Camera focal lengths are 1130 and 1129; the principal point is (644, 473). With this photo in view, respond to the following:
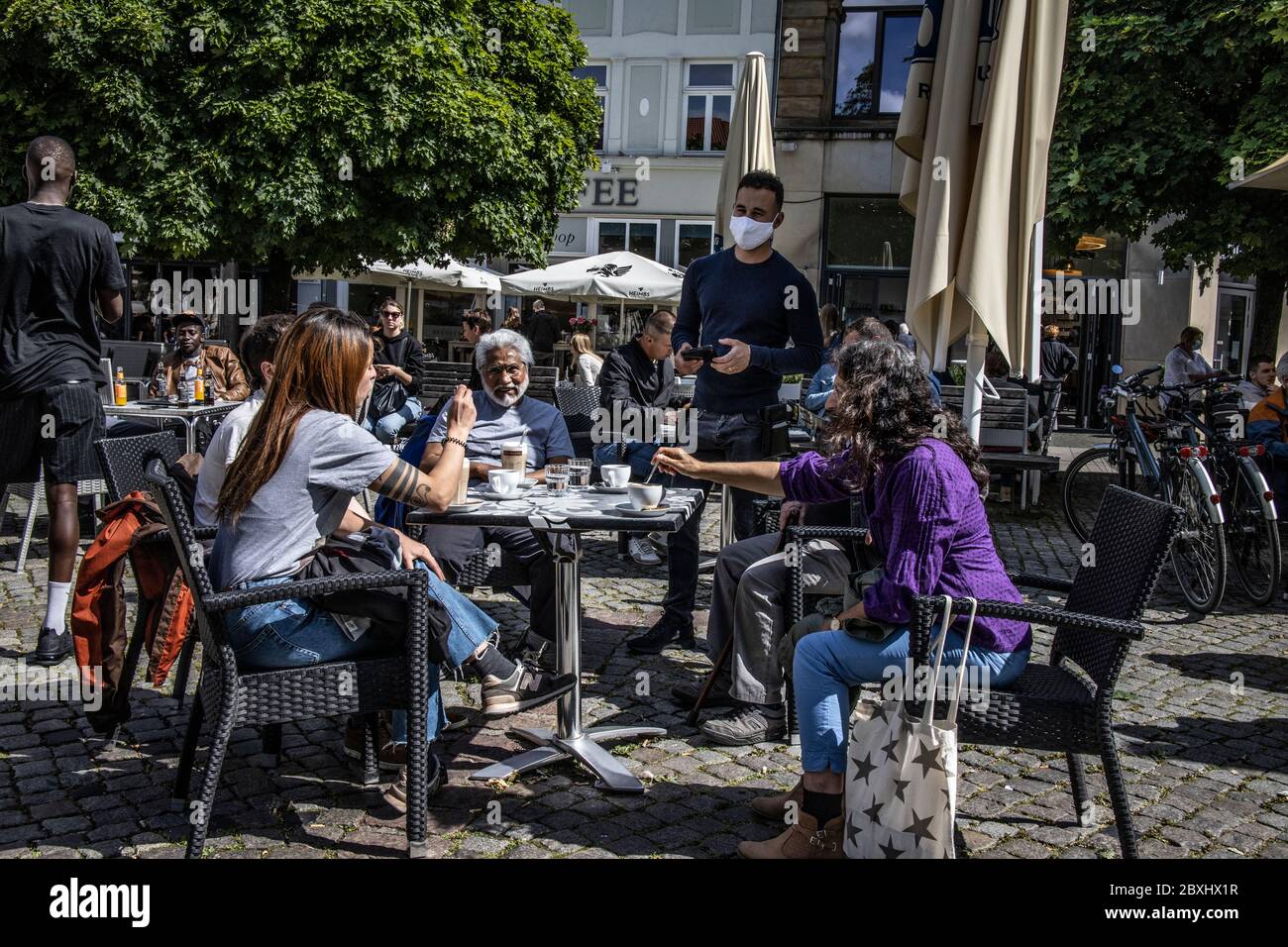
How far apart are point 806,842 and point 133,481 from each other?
2.86m

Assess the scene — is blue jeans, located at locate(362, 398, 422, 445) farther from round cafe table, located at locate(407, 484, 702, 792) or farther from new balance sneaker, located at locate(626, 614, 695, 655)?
round cafe table, located at locate(407, 484, 702, 792)

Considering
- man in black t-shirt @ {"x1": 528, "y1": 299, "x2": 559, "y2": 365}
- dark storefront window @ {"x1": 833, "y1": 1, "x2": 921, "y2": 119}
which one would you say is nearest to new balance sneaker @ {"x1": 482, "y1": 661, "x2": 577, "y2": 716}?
man in black t-shirt @ {"x1": 528, "y1": 299, "x2": 559, "y2": 365}

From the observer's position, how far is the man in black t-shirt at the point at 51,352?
512 cm

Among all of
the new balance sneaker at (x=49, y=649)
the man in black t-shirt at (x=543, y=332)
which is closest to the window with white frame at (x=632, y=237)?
the man in black t-shirt at (x=543, y=332)

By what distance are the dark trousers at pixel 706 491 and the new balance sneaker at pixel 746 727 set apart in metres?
1.21

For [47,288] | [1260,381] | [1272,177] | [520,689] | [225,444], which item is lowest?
[520,689]

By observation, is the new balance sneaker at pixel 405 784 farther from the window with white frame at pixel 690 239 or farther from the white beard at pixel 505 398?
the window with white frame at pixel 690 239

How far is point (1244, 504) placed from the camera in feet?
24.3

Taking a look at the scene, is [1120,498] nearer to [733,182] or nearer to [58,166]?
[58,166]

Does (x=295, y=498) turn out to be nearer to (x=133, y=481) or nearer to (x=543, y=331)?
(x=133, y=481)

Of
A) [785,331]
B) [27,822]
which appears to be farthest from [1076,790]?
[27,822]

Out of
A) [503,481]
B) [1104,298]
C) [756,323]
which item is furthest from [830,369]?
[1104,298]

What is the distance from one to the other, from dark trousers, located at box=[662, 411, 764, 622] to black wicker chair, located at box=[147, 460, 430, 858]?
242 centimetres
